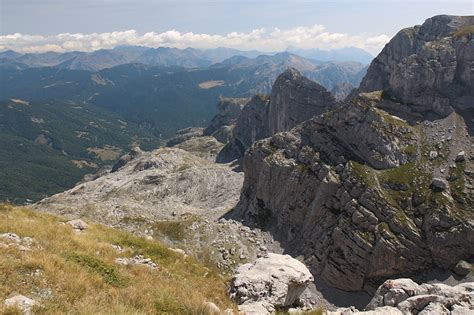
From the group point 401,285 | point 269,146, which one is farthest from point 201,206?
point 401,285

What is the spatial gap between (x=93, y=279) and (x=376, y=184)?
250 feet

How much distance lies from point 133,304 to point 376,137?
88.9 meters

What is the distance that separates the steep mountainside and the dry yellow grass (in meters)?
56.9

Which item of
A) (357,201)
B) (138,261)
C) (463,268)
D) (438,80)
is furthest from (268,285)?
(438,80)

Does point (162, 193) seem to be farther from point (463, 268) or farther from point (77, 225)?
point (77, 225)

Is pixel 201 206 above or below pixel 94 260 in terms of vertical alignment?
below

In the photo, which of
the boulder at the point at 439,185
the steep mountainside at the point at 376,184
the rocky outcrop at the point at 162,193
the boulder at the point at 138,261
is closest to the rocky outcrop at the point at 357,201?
the steep mountainside at the point at 376,184

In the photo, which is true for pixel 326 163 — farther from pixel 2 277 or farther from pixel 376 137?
pixel 2 277

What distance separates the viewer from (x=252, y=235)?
291 feet

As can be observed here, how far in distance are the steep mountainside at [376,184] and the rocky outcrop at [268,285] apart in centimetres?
5537

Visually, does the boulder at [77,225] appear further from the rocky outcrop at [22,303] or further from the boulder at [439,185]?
the boulder at [439,185]

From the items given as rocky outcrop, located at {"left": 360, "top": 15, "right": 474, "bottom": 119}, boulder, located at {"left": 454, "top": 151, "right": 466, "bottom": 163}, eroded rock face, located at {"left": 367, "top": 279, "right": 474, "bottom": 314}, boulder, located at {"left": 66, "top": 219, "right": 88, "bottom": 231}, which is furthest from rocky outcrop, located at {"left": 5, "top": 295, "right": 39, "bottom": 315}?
rocky outcrop, located at {"left": 360, "top": 15, "right": 474, "bottom": 119}

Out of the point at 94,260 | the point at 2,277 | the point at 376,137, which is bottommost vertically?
the point at 376,137

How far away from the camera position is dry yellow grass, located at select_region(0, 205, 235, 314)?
16.2m
